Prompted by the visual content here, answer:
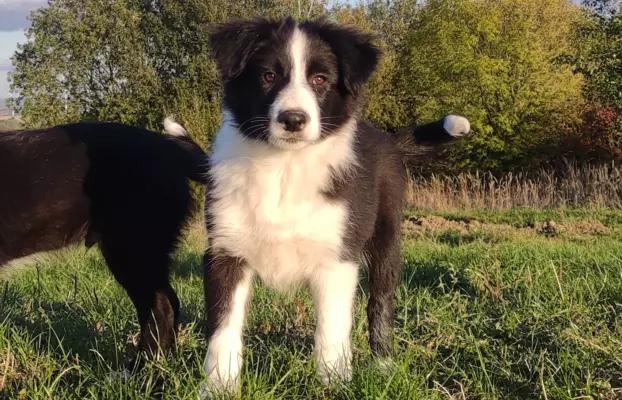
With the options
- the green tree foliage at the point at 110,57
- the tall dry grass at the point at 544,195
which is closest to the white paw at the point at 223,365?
the tall dry grass at the point at 544,195

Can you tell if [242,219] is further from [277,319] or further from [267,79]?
[277,319]

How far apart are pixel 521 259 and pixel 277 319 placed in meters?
2.13

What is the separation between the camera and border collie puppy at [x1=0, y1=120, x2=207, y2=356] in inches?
130

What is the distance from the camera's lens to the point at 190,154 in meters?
3.66

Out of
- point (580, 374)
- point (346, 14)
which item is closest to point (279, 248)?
point (580, 374)

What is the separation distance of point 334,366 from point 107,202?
5.19 ft

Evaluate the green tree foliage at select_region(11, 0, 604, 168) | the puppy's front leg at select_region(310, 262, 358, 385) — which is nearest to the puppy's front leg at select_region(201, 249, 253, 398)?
the puppy's front leg at select_region(310, 262, 358, 385)

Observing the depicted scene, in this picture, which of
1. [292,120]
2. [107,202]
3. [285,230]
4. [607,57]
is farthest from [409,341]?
[607,57]

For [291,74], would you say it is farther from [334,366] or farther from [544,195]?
[544,195]

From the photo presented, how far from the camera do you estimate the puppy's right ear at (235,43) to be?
2.92 meters

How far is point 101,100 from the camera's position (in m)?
30.6

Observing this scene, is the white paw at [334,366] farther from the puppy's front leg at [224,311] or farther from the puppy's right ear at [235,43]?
the puppy's right ear at [235,43]

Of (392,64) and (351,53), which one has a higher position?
(351,53)

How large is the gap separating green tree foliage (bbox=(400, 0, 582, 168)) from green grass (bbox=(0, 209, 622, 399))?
19196mm
